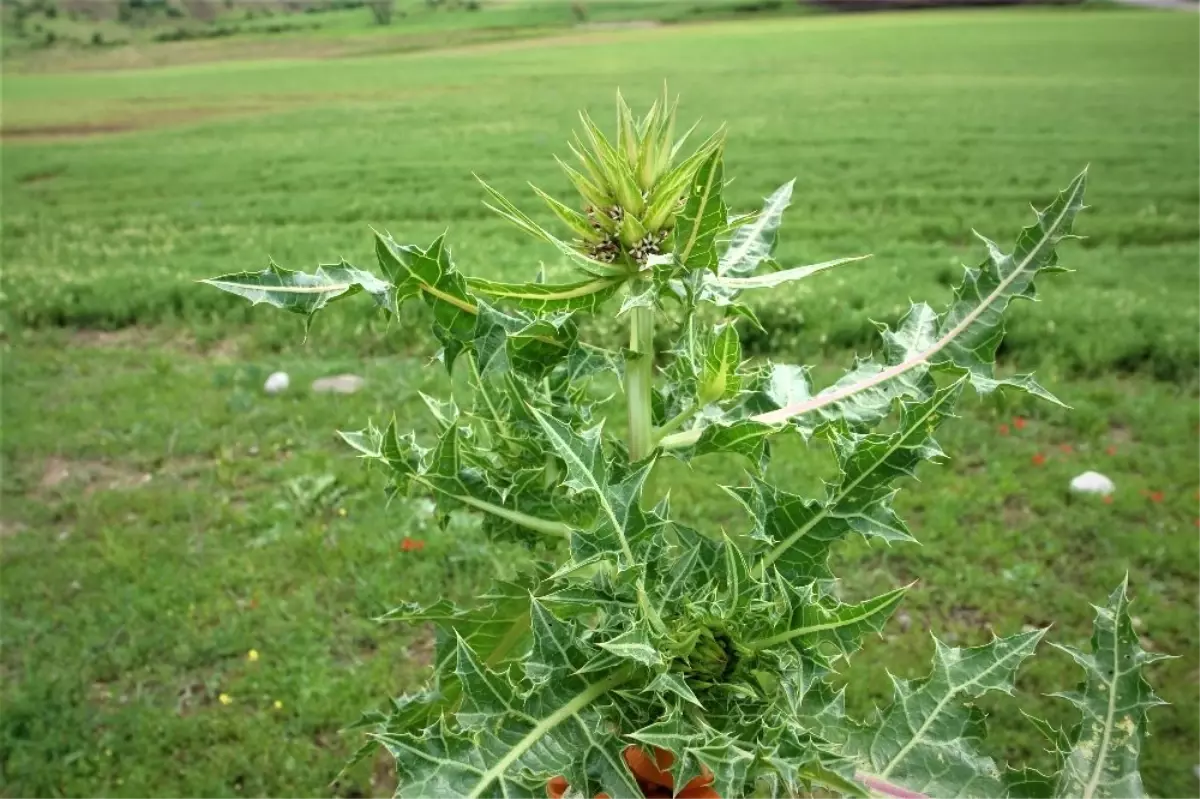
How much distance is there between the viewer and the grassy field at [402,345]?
250cm

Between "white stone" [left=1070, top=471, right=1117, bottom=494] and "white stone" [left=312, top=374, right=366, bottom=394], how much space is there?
2.93 metres

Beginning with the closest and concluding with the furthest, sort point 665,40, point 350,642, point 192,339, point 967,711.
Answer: point 967,711 → point 350,642 → point 192,339 → point 665,40

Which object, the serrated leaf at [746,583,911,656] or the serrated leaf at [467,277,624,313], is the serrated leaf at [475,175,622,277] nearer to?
the serrated leaf at [467,277,624,313]

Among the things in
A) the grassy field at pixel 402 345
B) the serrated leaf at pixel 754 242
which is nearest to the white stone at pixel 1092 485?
the grassy field at pixel 402 345

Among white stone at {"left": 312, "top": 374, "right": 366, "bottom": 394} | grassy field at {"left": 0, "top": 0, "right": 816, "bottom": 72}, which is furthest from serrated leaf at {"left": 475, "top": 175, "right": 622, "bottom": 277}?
grassy field at {"left": 0, "top": 0, "right": 816, "bottom": 72}

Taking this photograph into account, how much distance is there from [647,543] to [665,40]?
7.79 m

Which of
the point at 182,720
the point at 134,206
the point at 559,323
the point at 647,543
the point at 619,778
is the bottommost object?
the point at 182,720

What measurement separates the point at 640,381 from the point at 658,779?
38 cm

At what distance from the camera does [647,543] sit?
0.81 m

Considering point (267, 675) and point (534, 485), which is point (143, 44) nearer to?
point (267, 675)

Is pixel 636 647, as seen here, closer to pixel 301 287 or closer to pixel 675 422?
pixel 675 422

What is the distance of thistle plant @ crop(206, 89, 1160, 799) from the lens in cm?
72

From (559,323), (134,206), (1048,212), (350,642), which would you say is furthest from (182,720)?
(134,206)

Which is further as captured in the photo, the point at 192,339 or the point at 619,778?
the point at 192,339
